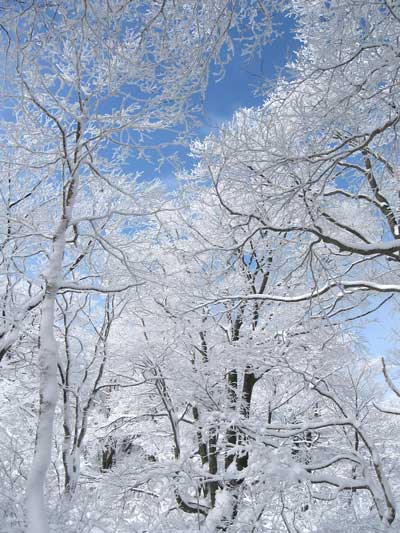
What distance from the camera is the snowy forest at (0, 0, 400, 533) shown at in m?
3.44

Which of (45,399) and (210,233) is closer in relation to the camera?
(45,399)

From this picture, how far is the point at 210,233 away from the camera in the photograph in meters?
9.70

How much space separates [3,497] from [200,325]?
16.5 ft

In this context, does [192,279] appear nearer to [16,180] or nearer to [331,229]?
[331,229]

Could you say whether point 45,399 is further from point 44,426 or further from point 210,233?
point 210,233

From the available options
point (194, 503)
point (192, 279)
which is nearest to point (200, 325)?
point (192, 279)

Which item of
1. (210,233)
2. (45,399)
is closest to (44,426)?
(45,399)

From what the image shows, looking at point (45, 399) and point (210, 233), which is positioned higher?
point (210, 233)

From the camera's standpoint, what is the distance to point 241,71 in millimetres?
3939

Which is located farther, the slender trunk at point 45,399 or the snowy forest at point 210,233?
the snowy forest at point 210,233

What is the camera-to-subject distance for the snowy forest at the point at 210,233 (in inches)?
135

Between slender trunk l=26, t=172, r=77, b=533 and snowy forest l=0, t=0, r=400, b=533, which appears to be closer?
slender trunk l=26, t=172, r=77, b=533

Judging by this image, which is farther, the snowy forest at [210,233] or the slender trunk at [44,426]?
the snowy forest at [210,233]

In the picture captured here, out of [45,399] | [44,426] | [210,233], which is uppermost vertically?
[210,233]
